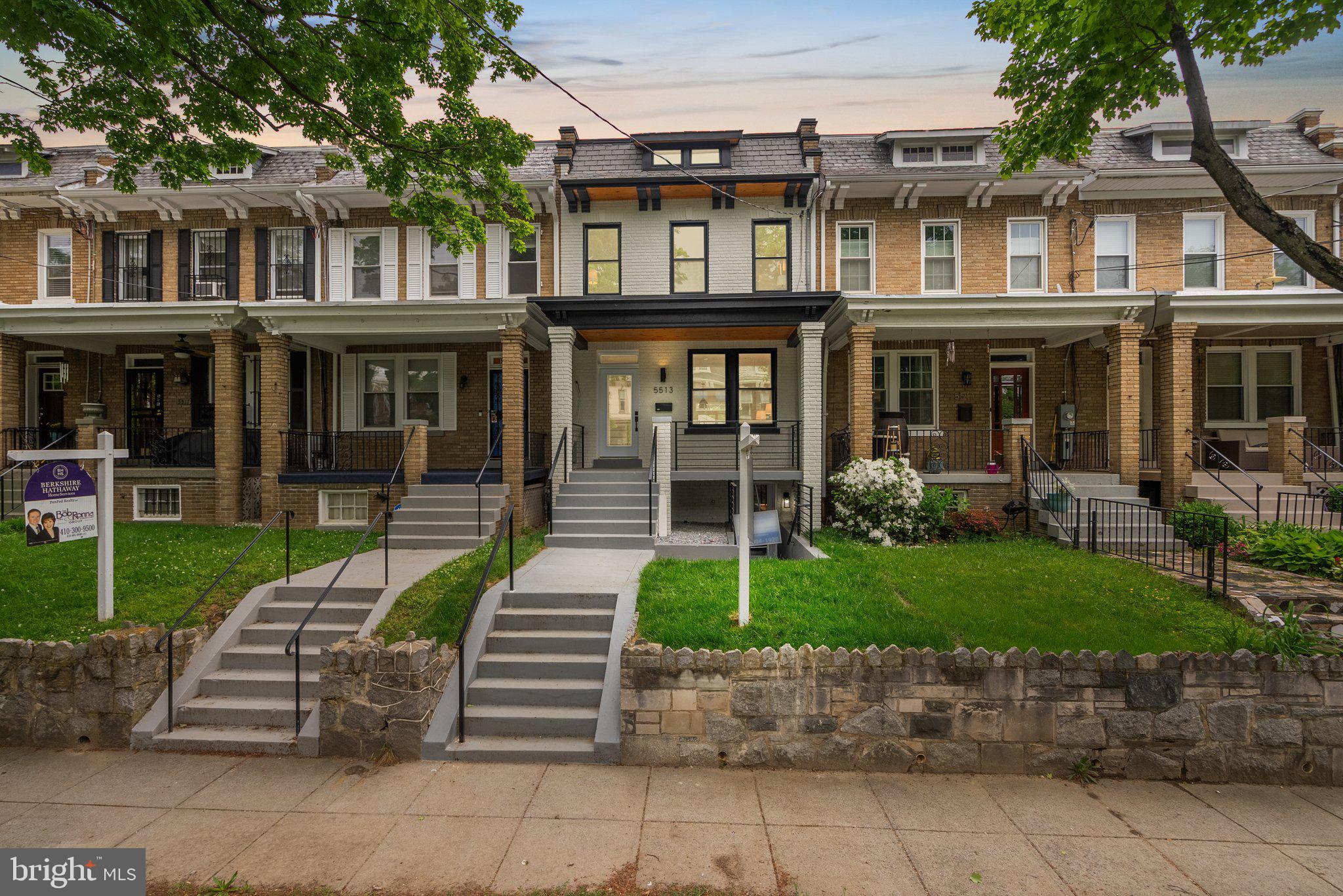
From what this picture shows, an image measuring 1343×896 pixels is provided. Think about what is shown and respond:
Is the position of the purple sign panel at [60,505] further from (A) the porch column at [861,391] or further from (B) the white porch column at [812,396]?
(A) the porch column at [861,391]

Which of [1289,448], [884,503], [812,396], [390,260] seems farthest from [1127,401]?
[390,260]

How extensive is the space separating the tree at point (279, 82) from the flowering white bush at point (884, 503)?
7.58 metres

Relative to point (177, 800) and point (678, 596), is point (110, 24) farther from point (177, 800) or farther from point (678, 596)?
point (678, 596)

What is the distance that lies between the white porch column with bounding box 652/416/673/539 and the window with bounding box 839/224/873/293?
575cm

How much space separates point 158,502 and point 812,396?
48.3 ft

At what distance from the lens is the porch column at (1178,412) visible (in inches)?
463

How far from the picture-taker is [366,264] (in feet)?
47.6

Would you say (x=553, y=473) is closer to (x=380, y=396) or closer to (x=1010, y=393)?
(x=380, y=396)

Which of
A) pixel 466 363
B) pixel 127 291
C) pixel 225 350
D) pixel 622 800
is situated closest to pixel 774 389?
pixel 466 363

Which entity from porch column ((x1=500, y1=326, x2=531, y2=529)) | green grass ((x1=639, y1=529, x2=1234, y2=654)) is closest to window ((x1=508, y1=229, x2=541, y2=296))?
porch column ((x1=500, y1=326, x2=531, y2=529))

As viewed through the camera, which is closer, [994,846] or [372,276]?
[994,846]

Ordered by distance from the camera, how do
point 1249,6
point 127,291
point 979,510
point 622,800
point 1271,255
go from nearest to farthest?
point 622,800 → point 1249,6 → point 979,510 → point 1271,255 → point 127,291

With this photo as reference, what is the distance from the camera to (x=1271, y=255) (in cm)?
1357

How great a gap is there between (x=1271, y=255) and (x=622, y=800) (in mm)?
18143
